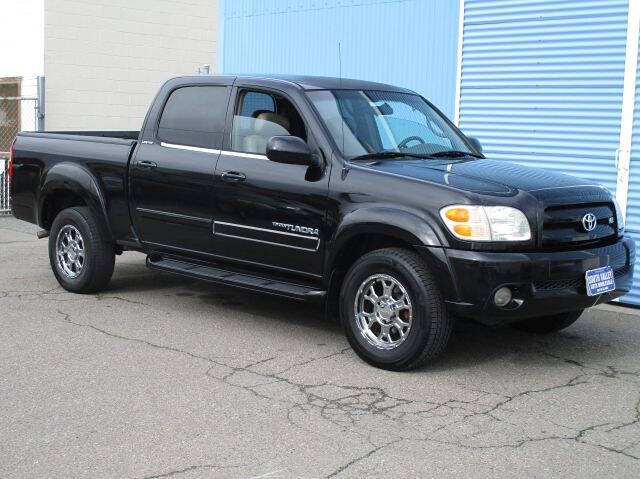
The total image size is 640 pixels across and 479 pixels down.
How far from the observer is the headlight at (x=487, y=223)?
5629mm

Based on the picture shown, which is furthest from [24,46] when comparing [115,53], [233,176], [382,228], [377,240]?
[382,228]

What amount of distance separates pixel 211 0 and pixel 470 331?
13.4m

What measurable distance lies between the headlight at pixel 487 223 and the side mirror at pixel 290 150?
1146 mm

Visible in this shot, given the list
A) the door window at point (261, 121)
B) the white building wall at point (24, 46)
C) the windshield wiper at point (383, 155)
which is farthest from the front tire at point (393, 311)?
the white building wall at point (24, 46)

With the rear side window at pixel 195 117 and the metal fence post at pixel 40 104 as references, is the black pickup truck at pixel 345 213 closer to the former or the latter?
the rear side window at pixel 195 117

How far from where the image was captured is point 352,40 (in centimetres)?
1088

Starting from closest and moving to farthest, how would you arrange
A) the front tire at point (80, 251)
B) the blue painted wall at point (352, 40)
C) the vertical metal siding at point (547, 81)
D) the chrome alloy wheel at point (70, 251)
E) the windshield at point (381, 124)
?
the windshield at point (381, 124), the front tire at point (80, 251), the chrome alloy wheel at point (70, 251), the vertical metal siding at point (547, 81), the blue painted wall at point (352, 40)

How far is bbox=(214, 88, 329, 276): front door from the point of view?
21.0 ft

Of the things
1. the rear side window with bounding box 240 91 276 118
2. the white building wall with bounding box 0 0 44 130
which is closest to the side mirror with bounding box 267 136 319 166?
the rear side window with bounding box 240 91 276 118

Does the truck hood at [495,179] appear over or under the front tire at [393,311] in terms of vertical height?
over

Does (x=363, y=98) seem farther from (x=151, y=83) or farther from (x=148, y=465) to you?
(x=151, y=83)

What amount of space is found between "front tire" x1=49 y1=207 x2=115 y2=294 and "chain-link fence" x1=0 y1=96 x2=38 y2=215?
8.93 m

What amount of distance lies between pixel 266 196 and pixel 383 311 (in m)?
1.27

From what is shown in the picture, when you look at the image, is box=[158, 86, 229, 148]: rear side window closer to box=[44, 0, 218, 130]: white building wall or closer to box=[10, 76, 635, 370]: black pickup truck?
box=[10, 76, 635, 370]: black pickup truck
